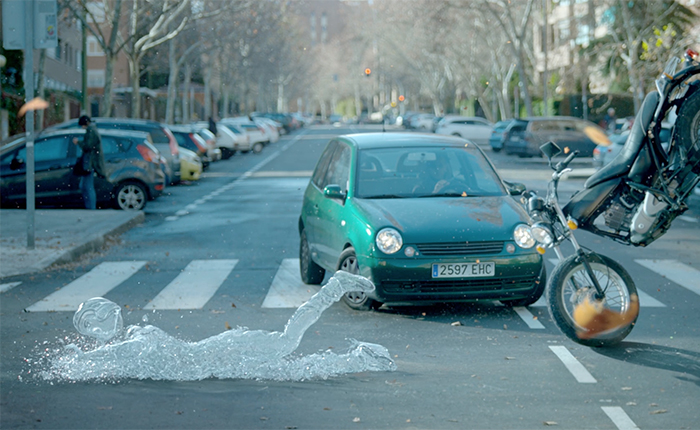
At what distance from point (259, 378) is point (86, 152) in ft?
41.3

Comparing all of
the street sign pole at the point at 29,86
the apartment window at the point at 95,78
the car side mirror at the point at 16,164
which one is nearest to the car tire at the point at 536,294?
the street sign pole at the point at 29,86

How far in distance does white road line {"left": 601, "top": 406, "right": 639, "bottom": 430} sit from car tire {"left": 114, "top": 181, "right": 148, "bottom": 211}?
50.0 ft

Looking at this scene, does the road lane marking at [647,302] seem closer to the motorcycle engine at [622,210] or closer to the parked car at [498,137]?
the motorcycle engine at [622,210]

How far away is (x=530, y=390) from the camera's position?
6.18 m

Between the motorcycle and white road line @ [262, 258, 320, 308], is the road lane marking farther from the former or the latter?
white road line @ [262, 258, 320, 308]

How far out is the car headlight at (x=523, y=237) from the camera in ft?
28.7

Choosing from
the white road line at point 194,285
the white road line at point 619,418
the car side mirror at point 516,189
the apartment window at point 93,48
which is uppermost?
the apartment window at point 93,48

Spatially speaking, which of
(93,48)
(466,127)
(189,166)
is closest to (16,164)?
(189,166)

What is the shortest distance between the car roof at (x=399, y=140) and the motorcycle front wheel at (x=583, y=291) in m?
3.07

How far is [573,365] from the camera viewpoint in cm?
685

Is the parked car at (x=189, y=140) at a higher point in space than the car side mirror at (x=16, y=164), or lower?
lower

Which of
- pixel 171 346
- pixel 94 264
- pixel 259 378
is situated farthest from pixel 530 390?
pixel 94 264

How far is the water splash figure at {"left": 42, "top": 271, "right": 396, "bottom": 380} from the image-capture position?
21.8 ft

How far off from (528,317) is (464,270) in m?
0.70
